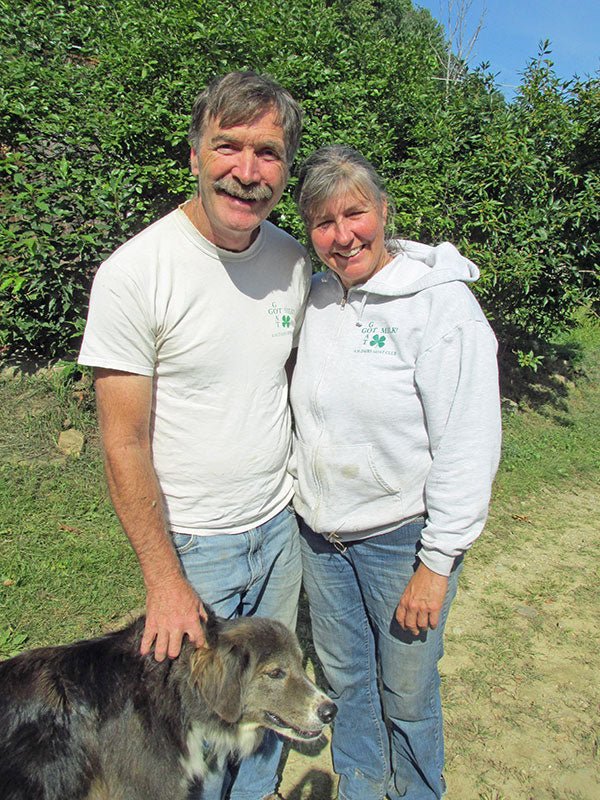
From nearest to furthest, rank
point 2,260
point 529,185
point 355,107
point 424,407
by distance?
point 424,407
point 2,260
point 355,107
point 529,185

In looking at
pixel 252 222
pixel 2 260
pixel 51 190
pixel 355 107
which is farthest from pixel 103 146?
pixel 252 222

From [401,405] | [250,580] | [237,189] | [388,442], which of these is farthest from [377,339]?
[250,580]

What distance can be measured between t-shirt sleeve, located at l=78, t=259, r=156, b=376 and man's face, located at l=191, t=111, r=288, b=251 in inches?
15.5

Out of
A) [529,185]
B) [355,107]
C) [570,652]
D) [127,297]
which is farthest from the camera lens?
[529,185]

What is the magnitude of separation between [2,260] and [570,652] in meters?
5.20

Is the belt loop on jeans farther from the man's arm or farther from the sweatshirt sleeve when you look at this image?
the man's arm

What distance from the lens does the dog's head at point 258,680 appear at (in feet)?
7.79

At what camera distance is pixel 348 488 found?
2451mm

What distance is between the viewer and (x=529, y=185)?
23.0ft

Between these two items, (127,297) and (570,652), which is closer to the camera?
(127,297)

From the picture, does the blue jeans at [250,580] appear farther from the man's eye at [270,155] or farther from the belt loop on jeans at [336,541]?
the man's eye at [270,155]

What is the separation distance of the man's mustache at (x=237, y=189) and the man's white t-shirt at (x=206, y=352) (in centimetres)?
19

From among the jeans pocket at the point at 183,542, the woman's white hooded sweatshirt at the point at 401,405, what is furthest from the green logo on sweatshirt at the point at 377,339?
the jeans pocket at the point at 183,542

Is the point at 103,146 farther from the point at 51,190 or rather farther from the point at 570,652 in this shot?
the point at 570,652
